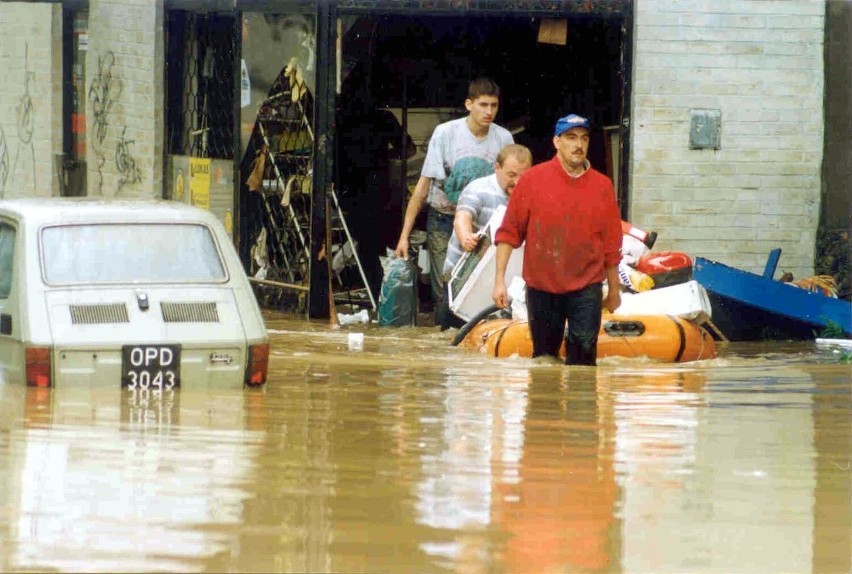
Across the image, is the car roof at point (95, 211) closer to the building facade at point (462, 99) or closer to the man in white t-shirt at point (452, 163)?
the man in white t-shirt at point (452, 163)

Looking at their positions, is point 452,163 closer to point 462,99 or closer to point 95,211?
point 462,99

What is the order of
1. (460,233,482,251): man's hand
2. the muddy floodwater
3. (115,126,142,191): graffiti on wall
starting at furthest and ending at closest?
1. (115,126,142,191): graffiti on wall
2. (460,233,482,251): man's hand
3. the muddy floodwater

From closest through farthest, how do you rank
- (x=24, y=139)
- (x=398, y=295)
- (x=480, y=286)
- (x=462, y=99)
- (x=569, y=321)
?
(x=569, y=321), (x=480, y=286), (x=398, y=295), (x=462, y=99), (x=24, y=139)

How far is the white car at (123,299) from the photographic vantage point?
8406mm

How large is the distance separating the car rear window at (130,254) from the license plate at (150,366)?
0.51m

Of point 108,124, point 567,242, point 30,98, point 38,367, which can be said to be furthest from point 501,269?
point 30,98

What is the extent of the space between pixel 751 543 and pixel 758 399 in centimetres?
320

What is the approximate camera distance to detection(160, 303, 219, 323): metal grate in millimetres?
8672

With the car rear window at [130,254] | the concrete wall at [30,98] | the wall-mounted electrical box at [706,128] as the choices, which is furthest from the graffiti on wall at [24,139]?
Answer: the car rear window at [130,254]

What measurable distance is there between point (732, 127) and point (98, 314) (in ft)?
22.1

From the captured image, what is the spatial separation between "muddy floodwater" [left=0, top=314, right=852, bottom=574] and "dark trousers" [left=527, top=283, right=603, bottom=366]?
0.85 feet

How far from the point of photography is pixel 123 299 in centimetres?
870

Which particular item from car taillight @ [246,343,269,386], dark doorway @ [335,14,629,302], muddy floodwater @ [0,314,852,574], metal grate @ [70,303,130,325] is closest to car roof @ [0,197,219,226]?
metal grate @ [70,303,130,325]

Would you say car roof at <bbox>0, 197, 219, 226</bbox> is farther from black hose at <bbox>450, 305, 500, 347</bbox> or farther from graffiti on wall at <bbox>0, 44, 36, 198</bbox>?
graffiti on wall at <bbox>0, 44, 36, 198</bbox>
